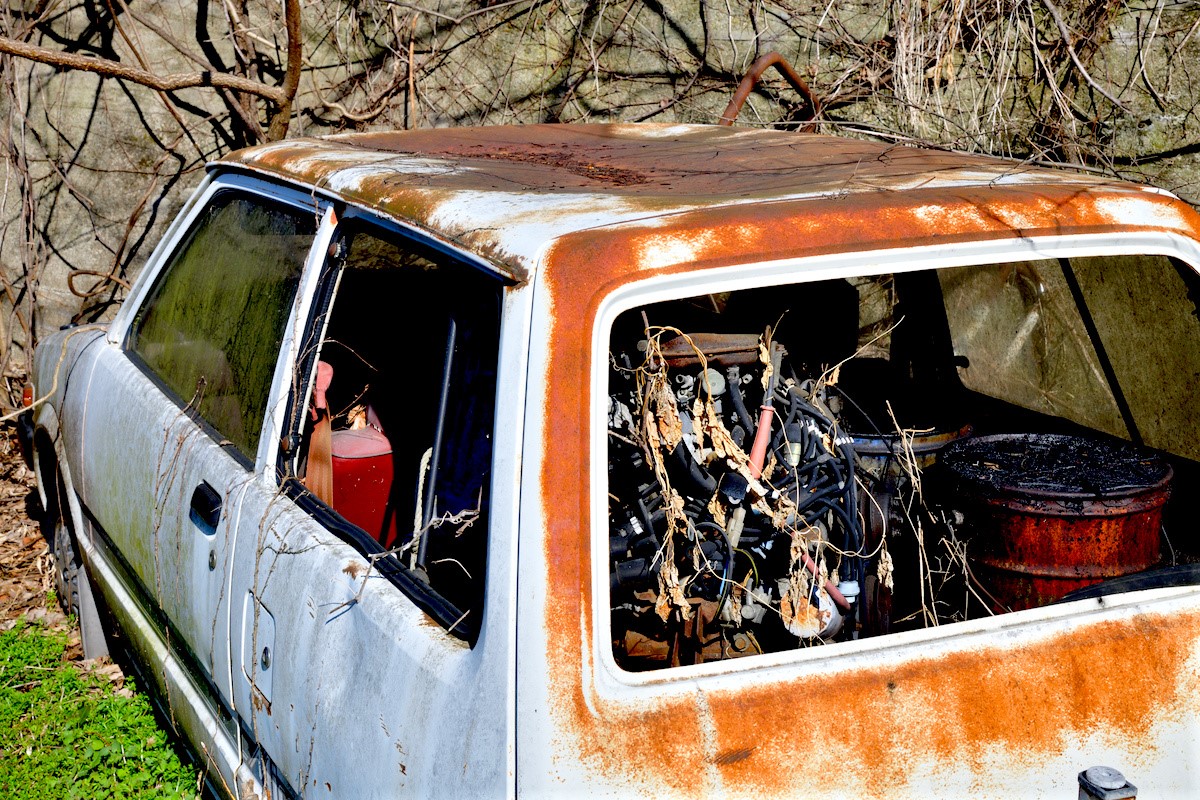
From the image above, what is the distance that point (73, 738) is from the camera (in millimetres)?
3297

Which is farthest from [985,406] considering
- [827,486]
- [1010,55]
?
[1010,55]

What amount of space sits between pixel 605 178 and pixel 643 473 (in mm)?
614

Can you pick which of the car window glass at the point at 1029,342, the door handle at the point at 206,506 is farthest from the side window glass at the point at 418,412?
the car window glass at the point at 1029,342

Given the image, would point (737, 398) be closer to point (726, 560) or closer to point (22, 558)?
point (726, 560)

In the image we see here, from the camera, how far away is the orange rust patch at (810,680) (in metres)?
1.38

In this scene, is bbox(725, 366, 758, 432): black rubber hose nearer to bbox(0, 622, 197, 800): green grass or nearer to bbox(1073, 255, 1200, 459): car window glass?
bbox(1073, 255, 1200, 459): car window glass

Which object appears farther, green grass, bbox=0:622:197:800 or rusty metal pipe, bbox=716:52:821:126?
rusty metal pipe, bbox=716:52:821:126

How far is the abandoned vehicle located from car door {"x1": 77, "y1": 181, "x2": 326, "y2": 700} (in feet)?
0.05

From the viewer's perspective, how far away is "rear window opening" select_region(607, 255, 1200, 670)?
202 cm

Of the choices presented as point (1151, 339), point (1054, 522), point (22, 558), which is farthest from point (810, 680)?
point (22, 558)

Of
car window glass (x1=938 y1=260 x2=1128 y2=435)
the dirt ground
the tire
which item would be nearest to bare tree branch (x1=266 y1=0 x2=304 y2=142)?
the dirt ground

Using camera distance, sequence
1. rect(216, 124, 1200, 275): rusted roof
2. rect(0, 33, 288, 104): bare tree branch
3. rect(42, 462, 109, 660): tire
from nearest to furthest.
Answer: rect(216, 124, 1200, 275): rusted roof < rect(42, 462, 109, 660): tire < rect(0, 33, 288, 104): bare tree branch

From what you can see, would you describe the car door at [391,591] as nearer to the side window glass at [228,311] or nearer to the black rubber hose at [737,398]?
the side window glass at [228,311]

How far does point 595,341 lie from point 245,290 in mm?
1475
